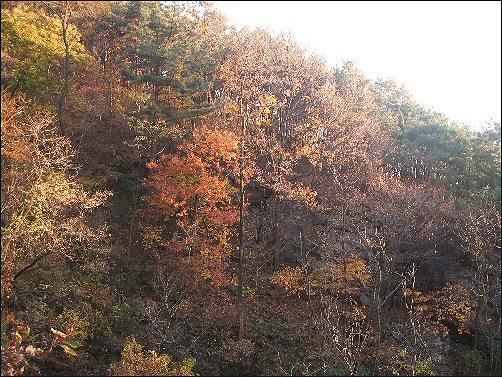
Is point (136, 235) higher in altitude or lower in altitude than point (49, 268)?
higher

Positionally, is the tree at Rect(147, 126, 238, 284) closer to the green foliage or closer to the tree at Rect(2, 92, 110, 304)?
the green foliage

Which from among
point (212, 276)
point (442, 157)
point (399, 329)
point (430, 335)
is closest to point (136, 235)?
point (212, 276)

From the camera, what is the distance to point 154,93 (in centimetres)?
2350

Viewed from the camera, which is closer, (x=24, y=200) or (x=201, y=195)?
(x=24, y=200)

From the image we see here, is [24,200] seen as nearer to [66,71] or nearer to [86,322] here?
[86,322]

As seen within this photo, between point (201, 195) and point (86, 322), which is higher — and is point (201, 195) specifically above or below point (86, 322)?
above

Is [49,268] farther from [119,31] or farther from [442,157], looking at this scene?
[442,157]

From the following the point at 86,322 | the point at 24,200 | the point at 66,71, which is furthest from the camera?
the point at 66,71

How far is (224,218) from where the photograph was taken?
58.6 ft

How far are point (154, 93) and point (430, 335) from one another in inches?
833

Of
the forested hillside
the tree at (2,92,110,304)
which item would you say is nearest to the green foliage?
the forested hillside

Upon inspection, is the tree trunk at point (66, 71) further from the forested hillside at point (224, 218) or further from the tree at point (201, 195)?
the tree at point (201, 195)

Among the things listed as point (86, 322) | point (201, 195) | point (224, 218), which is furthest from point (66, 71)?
point (86, 322)

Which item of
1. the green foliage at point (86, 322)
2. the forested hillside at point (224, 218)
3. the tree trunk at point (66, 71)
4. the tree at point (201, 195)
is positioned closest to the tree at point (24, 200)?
the forested hillside at point (224, 218)
